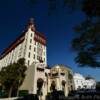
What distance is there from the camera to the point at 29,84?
144 ft

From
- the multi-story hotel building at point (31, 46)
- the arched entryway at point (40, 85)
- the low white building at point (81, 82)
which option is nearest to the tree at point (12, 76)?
the arched entryway at point (40, 85)

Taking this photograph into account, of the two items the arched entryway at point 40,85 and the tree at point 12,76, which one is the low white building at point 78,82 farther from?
the tree at point 12,76

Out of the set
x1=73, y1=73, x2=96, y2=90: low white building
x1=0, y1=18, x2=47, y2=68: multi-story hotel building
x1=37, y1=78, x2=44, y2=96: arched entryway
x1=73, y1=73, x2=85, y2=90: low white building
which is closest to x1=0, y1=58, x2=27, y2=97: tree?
x1=37, y1=78, x2=44, y2=96: arched entryway

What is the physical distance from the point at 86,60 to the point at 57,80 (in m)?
35.2

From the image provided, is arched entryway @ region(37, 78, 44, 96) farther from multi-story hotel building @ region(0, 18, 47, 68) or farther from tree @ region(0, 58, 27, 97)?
multi-story hotel building @ region(0, 18, 47, 68)

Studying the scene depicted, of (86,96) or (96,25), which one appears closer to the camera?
(96,25)

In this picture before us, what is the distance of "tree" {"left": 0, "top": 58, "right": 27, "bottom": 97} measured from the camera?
133 feet

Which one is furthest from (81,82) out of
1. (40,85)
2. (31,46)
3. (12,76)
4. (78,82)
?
(12,76)

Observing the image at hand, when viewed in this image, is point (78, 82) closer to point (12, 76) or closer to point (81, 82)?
point (81, 82)

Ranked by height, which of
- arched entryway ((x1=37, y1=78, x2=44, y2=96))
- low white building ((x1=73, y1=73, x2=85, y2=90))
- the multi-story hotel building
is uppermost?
the multi-story hotel building

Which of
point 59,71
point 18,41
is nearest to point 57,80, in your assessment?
point 59,71

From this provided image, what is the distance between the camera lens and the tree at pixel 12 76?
1594 inches

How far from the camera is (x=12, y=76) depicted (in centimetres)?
4075

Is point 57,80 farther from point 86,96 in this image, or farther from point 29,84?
point 86,96
